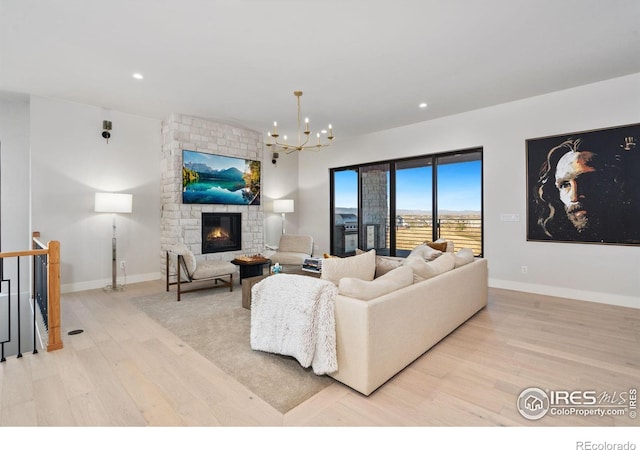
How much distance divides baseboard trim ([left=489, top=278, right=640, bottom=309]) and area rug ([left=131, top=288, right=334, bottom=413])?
3.78 metres

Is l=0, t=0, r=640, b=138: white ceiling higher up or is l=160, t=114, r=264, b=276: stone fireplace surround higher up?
l=0, t=0, r=640, b=138: white ceiling

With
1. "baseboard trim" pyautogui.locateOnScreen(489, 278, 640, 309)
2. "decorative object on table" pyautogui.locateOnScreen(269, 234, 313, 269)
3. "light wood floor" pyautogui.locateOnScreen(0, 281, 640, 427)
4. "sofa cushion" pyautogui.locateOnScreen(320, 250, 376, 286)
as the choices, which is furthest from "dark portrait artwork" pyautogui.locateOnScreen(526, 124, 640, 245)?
"decorative object on table" pyautogui.locateOnScreen(269, 234, 313, 269)

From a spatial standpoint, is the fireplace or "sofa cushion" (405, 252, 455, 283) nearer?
"sofa cushion" (405, 252, 455, 283)

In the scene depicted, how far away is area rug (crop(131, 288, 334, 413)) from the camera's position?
208cm

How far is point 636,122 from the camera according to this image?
3734 mm

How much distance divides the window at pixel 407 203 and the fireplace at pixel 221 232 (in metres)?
2.19

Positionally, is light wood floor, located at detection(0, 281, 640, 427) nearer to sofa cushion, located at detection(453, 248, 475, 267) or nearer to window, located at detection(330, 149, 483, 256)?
sofa cushion, located at detection(453, 248, 475, 267)

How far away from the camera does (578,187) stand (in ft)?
13.5

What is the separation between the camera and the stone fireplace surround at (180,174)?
5191 millimetres

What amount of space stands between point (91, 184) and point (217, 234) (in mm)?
2081

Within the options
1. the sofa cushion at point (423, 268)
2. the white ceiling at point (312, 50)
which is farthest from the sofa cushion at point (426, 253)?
the white ceiling at point (312, 50)

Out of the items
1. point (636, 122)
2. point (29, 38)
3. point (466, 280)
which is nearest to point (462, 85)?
point (636, 122)

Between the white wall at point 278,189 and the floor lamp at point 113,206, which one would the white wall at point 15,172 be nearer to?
the floor lamp at point 113,206

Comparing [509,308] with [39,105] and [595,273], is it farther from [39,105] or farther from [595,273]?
[39,105]
